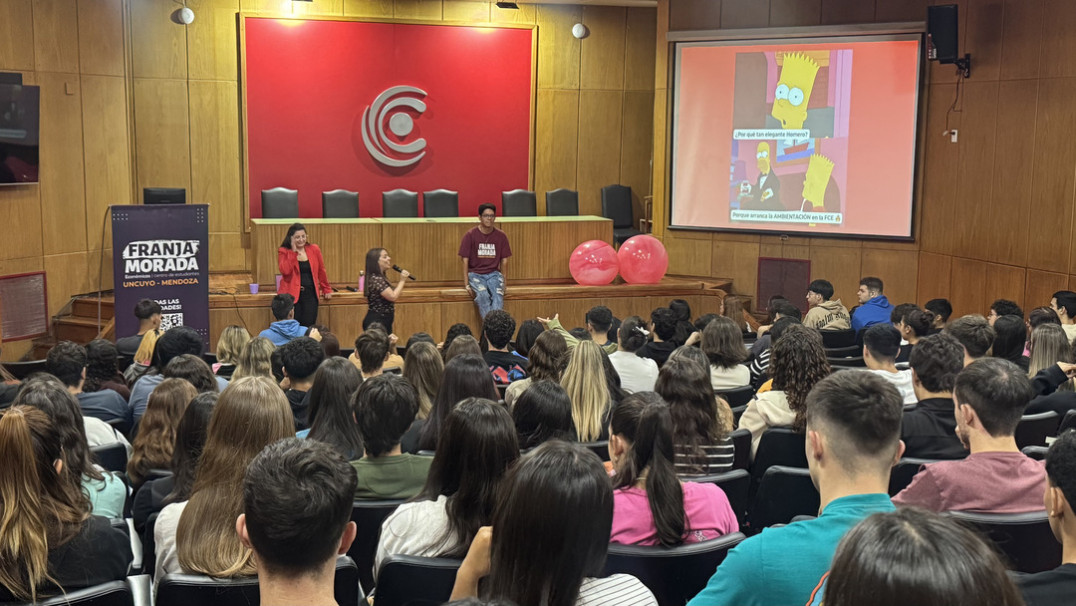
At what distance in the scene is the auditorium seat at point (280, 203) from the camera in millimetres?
10945

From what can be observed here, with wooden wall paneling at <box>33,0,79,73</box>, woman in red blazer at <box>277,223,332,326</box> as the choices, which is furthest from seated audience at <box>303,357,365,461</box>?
wooden wall paneling at <box>33,0,79,73</box>

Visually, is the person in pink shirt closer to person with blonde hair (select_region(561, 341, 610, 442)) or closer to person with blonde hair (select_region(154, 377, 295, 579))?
person with blonde hair (select_region(154, 377, 295, 579))

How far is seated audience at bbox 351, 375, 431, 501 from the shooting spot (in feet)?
10.2

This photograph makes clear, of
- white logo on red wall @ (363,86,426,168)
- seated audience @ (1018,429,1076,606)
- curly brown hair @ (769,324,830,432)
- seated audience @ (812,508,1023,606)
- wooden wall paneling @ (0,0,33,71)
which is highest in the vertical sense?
wooden wall paneling @ (0,0,33,71)

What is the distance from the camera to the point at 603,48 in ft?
41.5

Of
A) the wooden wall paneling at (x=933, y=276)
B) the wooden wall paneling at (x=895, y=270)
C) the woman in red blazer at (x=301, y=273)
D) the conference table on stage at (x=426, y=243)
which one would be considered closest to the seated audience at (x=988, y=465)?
the woman in red blazer at (x=301, y=273)

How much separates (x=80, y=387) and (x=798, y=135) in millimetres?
8259

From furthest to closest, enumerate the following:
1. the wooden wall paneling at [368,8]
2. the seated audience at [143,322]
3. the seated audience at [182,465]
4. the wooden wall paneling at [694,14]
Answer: the wooden wall paneling at [368,8] < the wooden wall paneling at [694,14] < the seated audience at [143,322] < the seated audience at [182,465]

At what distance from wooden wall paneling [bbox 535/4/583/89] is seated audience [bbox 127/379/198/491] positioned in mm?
9448

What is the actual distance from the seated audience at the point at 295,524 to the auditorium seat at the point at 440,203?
938cm

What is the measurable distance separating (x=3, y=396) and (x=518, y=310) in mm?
5846

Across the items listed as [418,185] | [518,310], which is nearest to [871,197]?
[518,310]

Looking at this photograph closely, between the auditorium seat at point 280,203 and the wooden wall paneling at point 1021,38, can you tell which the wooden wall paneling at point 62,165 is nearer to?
the auditorium seat at point 280,203

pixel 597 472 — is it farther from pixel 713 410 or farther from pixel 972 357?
pixel 972 357
